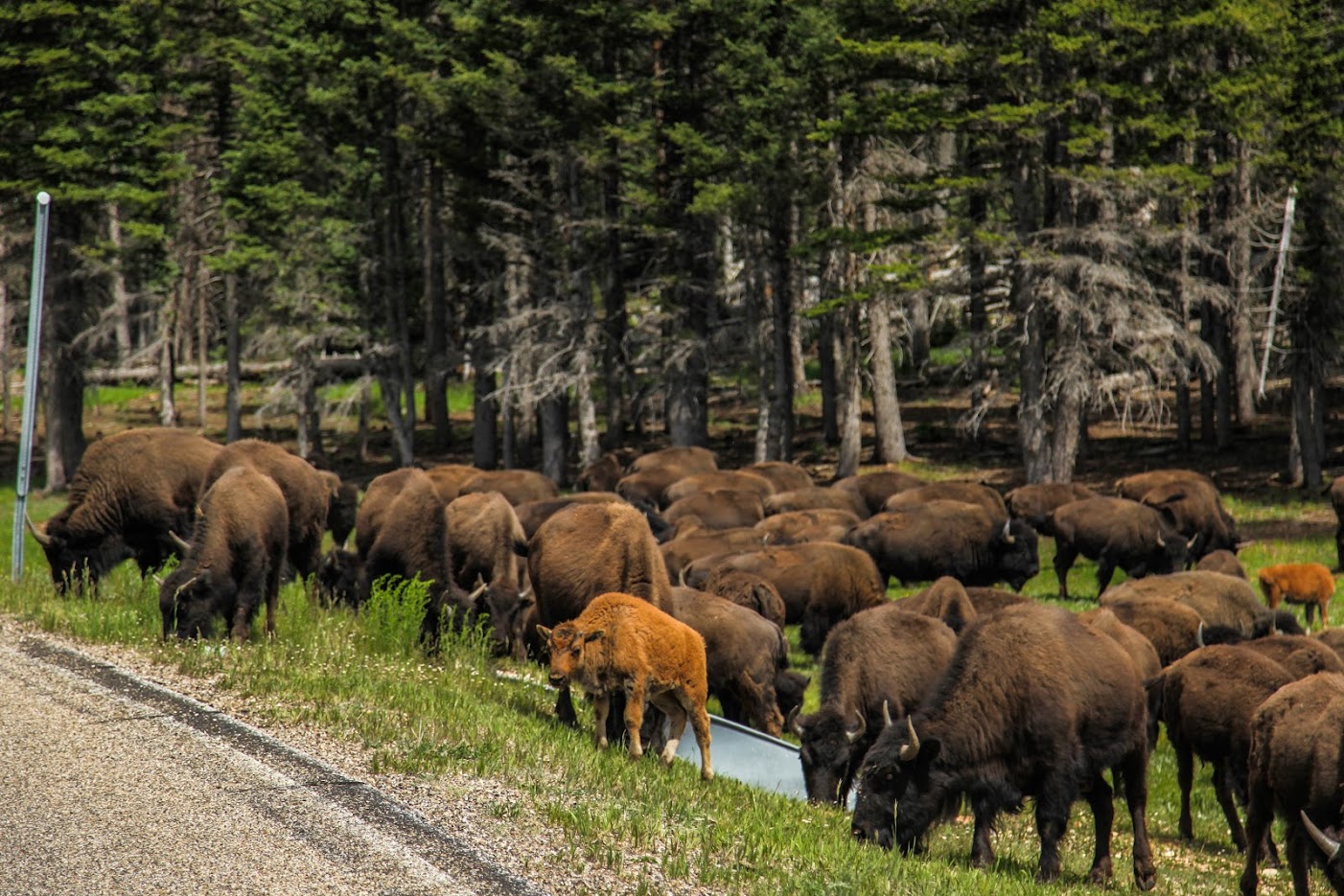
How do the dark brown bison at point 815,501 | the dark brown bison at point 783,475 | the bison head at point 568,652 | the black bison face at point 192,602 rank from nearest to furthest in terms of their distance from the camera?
the bison head at point 568,652 < the black bison face at point 192,602 < the dark brown bison at point 815,501 < the dark brown bison at point 783,475

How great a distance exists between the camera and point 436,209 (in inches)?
1742

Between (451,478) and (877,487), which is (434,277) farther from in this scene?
(877,487)

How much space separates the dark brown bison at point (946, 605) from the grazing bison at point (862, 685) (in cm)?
175

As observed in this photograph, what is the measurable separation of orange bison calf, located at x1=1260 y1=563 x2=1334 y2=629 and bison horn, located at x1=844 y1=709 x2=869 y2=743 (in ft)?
33.0

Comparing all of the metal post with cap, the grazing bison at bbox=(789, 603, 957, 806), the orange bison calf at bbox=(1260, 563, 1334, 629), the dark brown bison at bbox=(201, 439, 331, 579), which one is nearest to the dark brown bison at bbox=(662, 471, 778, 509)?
the dark brown bison at bbox=(201, 439, 331, 579)

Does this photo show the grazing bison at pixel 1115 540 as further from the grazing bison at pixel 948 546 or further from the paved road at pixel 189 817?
the paved road at pixel 189 817

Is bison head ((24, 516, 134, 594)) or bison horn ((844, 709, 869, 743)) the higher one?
bison head ((24, 516, 134, 594))

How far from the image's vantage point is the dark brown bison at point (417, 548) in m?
16.5

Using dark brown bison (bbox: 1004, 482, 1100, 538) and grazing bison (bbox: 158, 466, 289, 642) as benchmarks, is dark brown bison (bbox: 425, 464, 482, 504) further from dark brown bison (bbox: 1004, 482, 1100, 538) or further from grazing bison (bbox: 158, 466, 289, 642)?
grazing bison (bbox: 158, 466, 289, 642)

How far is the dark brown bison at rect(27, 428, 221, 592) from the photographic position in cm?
1803

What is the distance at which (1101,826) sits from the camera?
10781 mm

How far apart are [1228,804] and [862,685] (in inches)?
117

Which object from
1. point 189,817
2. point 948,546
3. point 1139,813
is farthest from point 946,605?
point 189,817

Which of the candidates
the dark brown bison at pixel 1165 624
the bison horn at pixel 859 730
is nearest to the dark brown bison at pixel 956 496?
the dark brown bison at pixel 1165 624
